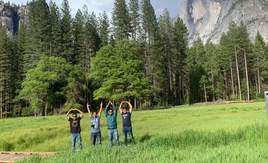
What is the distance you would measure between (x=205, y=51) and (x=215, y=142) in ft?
342

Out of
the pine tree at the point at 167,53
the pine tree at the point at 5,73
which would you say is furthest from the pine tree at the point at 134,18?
the pine tree at the point at 5,73

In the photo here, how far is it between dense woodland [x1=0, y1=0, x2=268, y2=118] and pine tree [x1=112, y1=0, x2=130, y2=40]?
0.20 metres

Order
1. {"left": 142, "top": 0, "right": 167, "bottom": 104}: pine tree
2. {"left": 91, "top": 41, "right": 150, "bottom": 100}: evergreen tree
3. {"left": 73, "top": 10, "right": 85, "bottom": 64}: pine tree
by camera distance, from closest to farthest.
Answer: {"left": 91, "top": 41, "right": 150, "bottom": 100}: evergreen tree → {"left": 73, "top": 10, "right": 85, "bottom": 64}: pine tree → {"left": 142, "top": 0, "right": 167, "bottom": 104}: pine tree

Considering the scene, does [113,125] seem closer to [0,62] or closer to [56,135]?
[56,135]

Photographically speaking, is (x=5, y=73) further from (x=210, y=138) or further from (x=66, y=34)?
(x=210, y=138)

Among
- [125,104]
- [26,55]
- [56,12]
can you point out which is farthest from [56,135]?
[56,12]

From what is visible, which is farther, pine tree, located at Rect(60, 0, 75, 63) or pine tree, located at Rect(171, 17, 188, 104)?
pine tree, located at Rect(171, 17, 188, 104)

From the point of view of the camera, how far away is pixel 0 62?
8600 cm

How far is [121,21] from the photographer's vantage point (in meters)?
88.2

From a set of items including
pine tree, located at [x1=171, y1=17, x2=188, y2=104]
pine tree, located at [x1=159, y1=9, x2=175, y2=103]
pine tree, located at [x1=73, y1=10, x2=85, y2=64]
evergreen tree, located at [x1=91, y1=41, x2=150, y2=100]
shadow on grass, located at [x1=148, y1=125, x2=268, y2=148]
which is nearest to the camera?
shadow on grass, located at [x1=148, y1=125, x2=268, y2=148]

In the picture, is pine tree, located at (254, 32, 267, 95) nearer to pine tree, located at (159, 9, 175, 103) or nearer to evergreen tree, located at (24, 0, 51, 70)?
pine tree, located at (159, 9, 175, 103)

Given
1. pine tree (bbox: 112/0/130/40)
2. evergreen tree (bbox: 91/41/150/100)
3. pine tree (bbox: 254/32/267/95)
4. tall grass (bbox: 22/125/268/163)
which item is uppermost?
pine tree (bbox: 112/0/130/40)

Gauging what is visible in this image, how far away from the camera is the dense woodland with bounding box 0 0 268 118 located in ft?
244

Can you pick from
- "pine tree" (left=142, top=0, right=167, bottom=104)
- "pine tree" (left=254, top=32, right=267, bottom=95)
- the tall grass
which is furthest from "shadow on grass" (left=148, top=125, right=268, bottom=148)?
"pine tree" (left=254, top=32, right=267, bottom=95)
